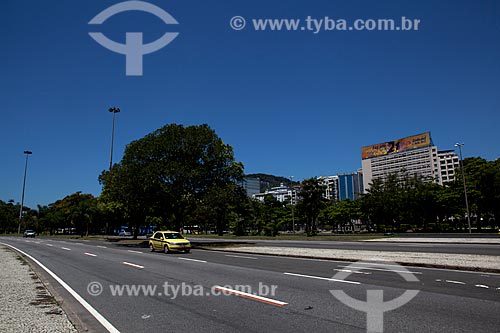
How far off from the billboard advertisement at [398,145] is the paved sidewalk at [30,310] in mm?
139569

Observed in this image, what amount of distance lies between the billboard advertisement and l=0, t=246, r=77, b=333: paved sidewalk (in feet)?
458

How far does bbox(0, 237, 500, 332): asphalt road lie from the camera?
658 cm

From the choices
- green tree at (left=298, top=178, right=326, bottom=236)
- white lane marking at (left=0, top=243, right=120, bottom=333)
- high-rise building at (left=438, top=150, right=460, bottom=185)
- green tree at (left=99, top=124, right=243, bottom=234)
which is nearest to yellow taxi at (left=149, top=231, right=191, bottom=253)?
green tree at (left=99, top=124, right=243, bottom=234)

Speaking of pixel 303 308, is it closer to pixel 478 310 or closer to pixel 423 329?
pixel 423 329

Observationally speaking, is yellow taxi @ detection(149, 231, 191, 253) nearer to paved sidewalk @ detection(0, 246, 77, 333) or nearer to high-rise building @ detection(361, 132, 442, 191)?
paved sidewalk @ detection(0, 246, 77, 333)

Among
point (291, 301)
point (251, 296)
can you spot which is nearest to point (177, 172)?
point (251, 296)

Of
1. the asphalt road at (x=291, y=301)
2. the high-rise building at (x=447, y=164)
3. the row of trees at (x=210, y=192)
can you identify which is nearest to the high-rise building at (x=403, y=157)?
the high-rise building at (x=447, y=164)

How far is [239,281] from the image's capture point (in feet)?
38.2

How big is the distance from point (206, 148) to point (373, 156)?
136m

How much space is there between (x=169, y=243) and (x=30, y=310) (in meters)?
17.3

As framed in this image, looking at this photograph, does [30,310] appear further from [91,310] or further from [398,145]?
[398,145]

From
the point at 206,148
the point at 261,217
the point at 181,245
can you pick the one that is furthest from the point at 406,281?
the point at 261,217

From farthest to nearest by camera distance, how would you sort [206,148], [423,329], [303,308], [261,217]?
[261,217]
[206,148]
[303,308]
[423,329]

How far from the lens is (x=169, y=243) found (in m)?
25.2
